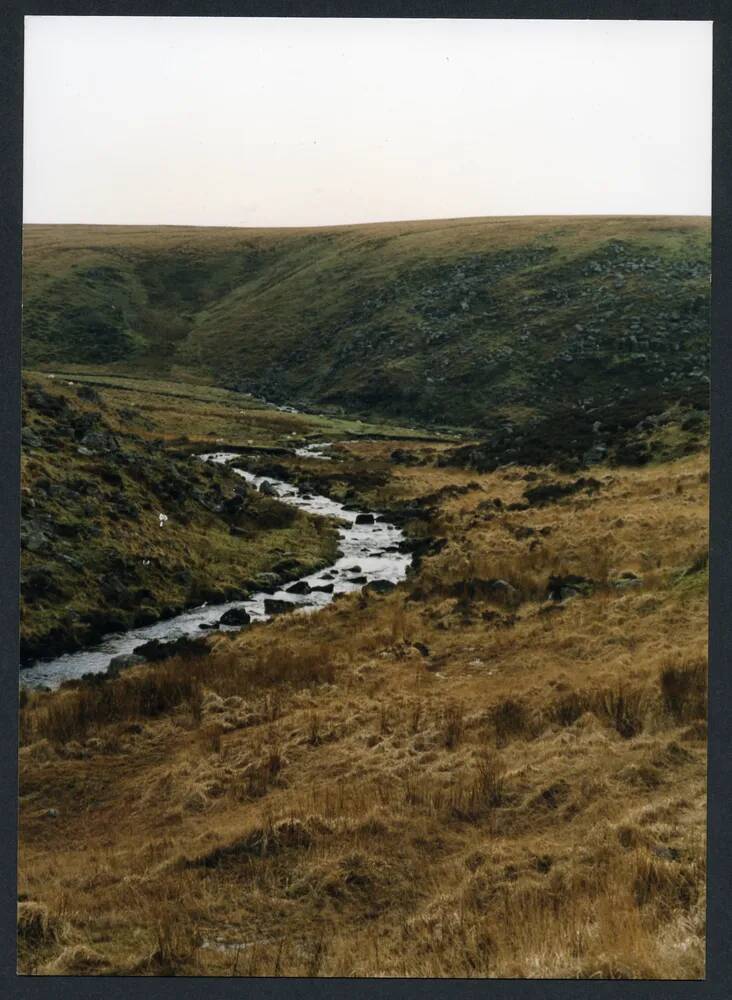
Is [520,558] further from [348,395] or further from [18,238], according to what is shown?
[18,238]

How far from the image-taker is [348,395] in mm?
16234

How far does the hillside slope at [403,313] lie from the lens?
1346cm

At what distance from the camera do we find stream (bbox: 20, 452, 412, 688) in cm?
1181

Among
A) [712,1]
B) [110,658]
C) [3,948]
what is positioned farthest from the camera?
[110,658]

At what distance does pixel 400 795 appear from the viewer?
934 centimetres

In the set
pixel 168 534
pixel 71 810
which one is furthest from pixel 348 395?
pixel 71 810

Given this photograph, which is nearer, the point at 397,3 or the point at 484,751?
the point at 397,3

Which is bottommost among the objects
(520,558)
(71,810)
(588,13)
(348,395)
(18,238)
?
(71,810)

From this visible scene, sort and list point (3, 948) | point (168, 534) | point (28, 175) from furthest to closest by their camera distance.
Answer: point (168, 534) → point (28, 175) → point (3, 948)

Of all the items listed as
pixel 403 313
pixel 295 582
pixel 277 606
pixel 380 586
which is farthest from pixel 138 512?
pixel 403 313

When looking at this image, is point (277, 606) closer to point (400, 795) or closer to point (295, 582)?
point (295, 582)

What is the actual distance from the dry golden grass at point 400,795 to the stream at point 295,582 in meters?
0.78

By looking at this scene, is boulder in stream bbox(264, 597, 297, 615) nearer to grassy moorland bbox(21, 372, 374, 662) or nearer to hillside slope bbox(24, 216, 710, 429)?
grassy moorland bbox(21, 372, 374, 662)

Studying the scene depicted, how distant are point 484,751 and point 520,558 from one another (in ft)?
16.7
